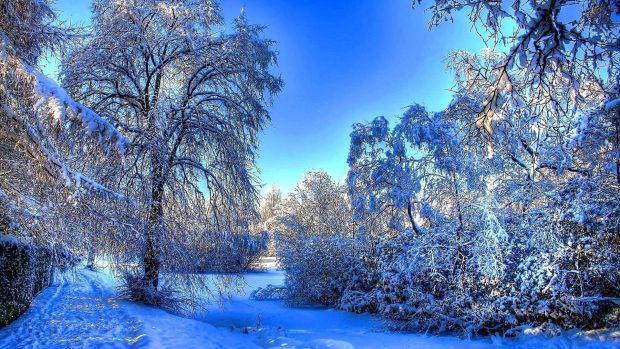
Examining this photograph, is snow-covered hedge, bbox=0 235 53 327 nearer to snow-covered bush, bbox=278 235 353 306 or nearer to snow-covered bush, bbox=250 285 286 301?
snow-covered bush, bbox=278 235 353 306

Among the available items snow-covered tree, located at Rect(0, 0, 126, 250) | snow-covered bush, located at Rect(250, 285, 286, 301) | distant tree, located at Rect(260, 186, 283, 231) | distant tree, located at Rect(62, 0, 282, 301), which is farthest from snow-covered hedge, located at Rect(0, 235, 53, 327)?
distant tree, located at Rect(260, 186, 283, 231)

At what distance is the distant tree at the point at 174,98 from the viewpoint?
8349 mm

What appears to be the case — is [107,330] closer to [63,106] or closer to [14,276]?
[14,276]

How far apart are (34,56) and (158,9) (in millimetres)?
3707

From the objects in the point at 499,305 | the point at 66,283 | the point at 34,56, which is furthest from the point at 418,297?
the point at 66,283

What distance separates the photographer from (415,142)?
1046cm

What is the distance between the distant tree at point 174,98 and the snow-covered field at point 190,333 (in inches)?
59.3

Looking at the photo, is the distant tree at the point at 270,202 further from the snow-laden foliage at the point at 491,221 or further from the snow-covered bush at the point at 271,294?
the snow-laden foliage at the point at 491,221

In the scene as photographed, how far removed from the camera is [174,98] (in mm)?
9062

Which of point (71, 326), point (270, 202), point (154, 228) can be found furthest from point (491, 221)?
point (270, 202)

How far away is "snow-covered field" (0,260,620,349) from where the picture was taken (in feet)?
19.6

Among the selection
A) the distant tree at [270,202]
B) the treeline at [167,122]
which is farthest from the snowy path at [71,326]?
the distant tree at [270,202]

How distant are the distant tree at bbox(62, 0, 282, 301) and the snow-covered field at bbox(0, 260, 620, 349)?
4.94ft

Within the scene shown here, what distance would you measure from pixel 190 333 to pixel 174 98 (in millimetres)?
5241
